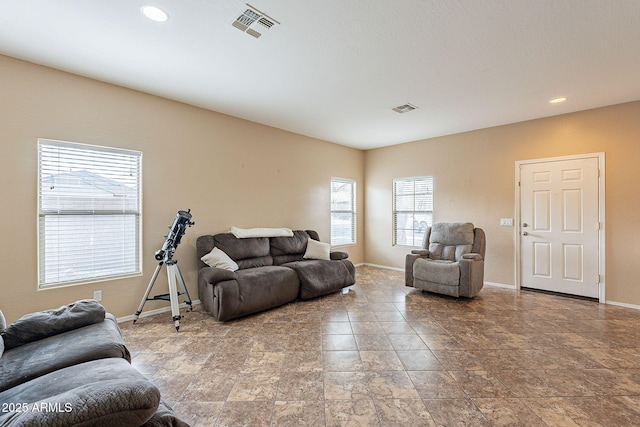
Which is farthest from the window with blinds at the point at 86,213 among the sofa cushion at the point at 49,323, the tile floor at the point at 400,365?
the sofa cushion at the point at 49,323

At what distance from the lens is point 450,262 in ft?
14.1

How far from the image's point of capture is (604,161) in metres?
3.83

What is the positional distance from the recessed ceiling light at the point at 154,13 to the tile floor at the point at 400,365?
2.69 metres

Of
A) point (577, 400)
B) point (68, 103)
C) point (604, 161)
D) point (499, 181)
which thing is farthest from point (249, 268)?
point (604, 161)

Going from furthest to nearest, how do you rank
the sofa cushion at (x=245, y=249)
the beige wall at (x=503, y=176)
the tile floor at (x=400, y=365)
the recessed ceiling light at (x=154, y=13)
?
the sofa cushion at (x=245, y=249) < the beige wall at (x=503, y=176) < the recessed ceiling light at (x=154, y=13) < the tile floor at (x=400, y=365)

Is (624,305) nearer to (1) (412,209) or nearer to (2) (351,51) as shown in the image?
(1) (412,209)

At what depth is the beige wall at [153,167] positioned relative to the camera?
263 centimetres

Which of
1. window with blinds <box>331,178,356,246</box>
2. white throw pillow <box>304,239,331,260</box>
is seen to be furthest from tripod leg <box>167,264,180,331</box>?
window with blinds <box>331,178,356,246</box>

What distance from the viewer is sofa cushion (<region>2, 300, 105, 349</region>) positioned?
1.63 meters

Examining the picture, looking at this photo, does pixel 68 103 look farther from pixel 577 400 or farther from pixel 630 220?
pixel 630 220

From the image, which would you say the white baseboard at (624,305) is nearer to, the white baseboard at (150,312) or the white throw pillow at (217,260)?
the white throw pillow at (217,260)

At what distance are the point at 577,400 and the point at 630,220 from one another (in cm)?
319

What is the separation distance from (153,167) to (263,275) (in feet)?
6.20

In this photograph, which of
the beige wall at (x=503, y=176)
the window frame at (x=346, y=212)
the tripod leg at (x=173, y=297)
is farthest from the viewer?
the window frame at (x=346, y=212)
